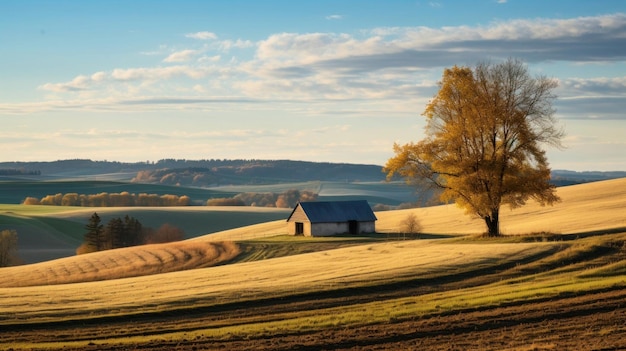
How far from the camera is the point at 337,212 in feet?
260

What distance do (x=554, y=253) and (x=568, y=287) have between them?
11955 millimetres

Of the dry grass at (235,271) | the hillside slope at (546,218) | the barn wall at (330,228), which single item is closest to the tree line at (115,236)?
the hillside slope at (546,218)

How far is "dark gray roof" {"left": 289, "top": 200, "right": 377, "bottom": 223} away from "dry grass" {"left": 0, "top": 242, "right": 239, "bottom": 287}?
11.1 metres

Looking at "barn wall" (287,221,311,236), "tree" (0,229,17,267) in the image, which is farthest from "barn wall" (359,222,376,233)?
"tree" (0,229,17,267)

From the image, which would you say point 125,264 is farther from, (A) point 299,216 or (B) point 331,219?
(B) point 331,219

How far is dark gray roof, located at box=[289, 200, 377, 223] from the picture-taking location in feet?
256

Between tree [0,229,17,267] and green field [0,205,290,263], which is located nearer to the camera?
tree [0,229,17,267]

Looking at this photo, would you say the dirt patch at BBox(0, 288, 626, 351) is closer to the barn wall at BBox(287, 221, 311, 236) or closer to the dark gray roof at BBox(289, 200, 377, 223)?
the barn wall at BBox(287, 221, 311, 236)

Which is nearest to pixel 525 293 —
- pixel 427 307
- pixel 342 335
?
pixel 427 307

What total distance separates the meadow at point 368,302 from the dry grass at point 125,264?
553 mm

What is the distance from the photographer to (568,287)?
34.0m

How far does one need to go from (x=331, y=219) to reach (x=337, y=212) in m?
1.53

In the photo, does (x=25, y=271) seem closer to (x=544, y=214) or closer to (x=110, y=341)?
(x=110, y=341)

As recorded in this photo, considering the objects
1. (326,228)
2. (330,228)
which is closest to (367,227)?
(330,228)
